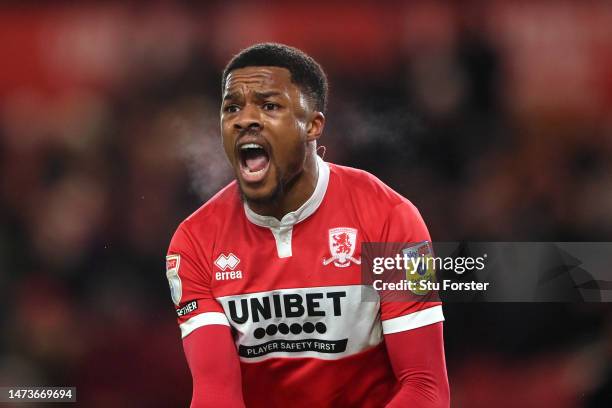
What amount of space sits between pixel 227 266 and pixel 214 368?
0.30 metres

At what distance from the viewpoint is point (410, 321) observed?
7.41 ft

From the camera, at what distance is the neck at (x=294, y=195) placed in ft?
7.83

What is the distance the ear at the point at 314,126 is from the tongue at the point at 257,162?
0.14 meters

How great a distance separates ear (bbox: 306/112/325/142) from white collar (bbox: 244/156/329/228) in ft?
0.36

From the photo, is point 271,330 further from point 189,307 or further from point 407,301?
point 407,301

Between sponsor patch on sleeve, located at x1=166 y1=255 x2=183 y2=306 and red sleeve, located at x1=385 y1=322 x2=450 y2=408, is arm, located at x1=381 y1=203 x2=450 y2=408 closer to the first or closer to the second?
red sleeve, located at x1=385 y1=322 x2=450 y2=408

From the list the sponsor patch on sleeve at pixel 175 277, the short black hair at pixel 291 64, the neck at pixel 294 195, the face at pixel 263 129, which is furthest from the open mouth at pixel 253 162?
the sponsor patch on sleeve at pixel 175 277

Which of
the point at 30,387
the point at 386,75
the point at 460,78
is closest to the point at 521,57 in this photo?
the point at 460,78

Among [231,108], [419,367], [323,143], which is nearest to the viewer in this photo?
[419,367]

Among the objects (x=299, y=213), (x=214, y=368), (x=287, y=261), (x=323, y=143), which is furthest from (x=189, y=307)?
(x=323, y=143)

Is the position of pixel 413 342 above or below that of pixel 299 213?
below

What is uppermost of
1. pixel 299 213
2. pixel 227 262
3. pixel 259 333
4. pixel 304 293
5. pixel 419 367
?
pixel 299 213

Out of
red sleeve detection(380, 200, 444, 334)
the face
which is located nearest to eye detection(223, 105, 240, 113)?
the face

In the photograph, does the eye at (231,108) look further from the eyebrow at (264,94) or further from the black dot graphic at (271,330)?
the black dot graphic at (271,330)
